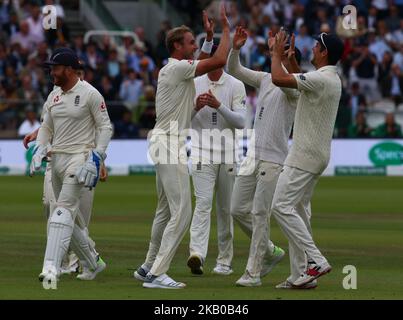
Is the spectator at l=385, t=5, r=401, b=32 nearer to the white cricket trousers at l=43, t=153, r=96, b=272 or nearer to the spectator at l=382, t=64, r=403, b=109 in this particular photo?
the spectator at l=382, t=64, r=403, b=109

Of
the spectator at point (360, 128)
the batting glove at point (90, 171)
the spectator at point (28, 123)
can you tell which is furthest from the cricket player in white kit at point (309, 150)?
the spectator at point (360, 128)

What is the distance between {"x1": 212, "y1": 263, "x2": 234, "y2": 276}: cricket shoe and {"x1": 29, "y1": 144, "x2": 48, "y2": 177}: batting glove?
6.75 feet

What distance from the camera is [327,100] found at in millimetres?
10273

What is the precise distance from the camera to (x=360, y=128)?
27016 mm

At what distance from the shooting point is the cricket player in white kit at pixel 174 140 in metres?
10.3

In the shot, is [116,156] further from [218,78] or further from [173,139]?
[173,139]

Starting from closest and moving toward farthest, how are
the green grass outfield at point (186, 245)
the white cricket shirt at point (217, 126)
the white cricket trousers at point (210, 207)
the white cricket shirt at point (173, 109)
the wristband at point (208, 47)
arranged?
1. the green grass outfield at point (186, 245)
2. the white cricket shirt at point (173, 109)
3. the wristband at point (208, 47)
4. the white cricket trousers at point (210, 207)
5. the white cricket shirt at point (217, 126)

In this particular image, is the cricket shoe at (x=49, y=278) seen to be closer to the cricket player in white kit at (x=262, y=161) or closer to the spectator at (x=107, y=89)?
the cricket player in white kit at (x=262, y=161)

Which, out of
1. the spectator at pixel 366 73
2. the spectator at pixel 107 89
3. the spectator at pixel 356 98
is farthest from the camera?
the spectator at pixel 366 73

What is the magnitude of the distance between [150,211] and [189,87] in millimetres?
7975

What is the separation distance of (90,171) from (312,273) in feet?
6.56

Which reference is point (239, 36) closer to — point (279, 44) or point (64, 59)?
point (279, 44)

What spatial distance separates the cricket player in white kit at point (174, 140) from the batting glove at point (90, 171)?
52 centimetres
